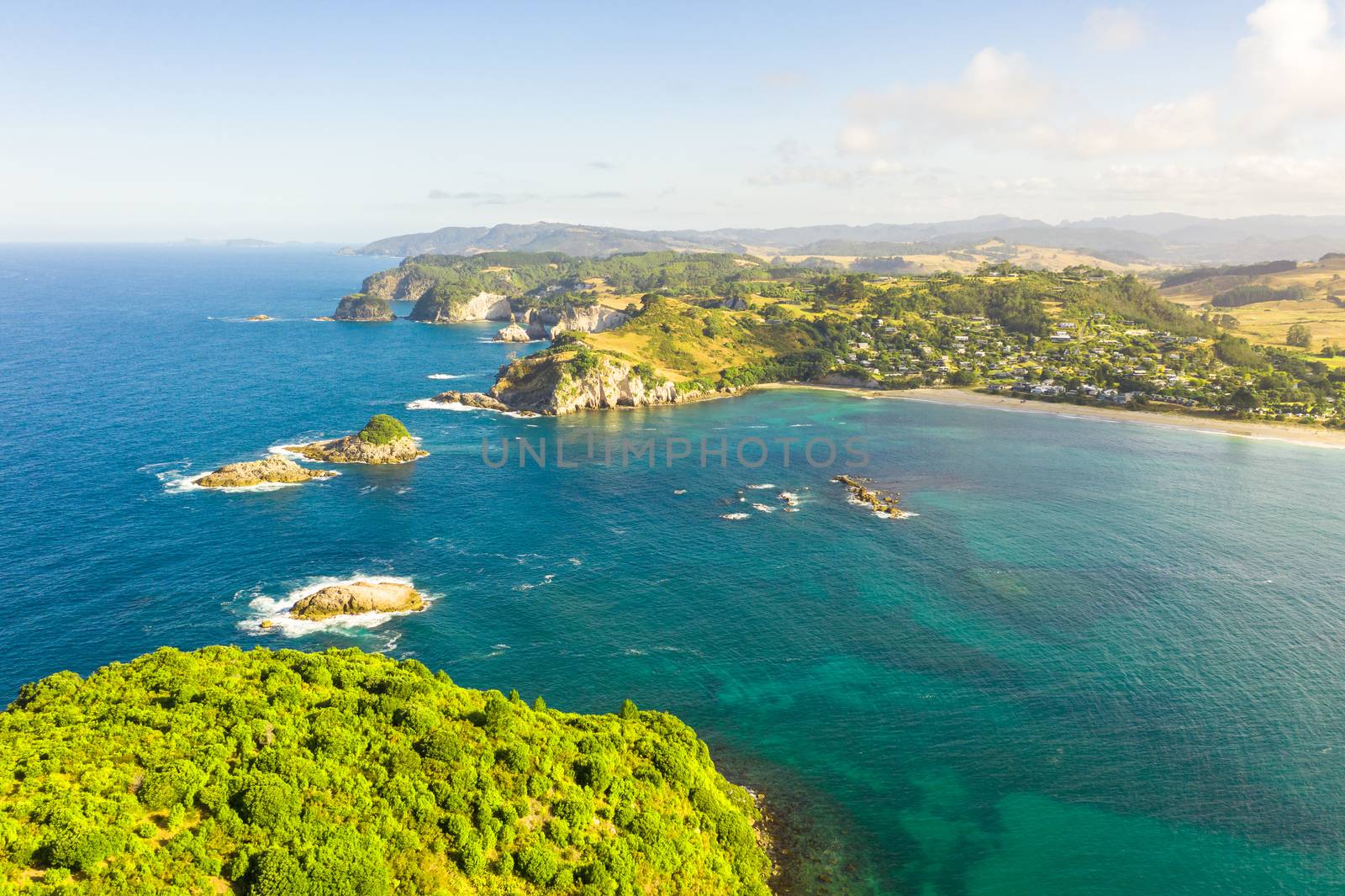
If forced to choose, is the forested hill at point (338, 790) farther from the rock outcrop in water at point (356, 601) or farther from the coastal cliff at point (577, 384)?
the coastal cliff at point (577, 384)

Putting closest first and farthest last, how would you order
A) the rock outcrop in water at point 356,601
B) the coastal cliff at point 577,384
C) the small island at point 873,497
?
the rock outcrop in water at point 356,601, the small island at point 873,497, the coastal cliff at point 577,384

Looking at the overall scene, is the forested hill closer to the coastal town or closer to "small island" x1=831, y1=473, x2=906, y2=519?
"small island" x1=831, y1=473, x2=906, y2=519

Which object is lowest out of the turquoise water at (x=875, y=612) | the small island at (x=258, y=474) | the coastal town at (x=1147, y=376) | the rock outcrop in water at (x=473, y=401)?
the turquoise water at (x=875, y=612)

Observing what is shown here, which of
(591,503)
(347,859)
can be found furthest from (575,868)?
(591,503)

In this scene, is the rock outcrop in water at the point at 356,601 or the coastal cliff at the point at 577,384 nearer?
the rock outcrop in water at the point at 356,601

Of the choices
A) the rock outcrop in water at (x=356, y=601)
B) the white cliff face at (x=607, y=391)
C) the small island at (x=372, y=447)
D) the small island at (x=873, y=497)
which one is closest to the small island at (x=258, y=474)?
the small island at (x=372, y=447)

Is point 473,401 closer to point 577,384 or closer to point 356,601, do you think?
point 577,384

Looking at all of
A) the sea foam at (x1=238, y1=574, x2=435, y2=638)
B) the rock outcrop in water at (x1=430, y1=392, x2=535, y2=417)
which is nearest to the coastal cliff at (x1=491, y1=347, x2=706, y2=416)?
the rock outcrop in water at (x1=430, y1=392, x2=535, y2=417)
